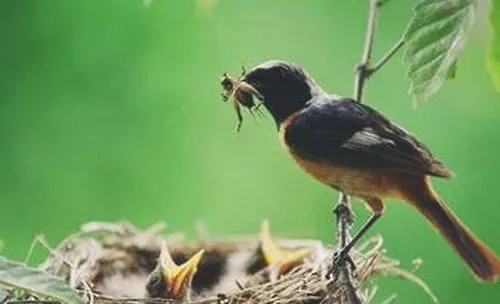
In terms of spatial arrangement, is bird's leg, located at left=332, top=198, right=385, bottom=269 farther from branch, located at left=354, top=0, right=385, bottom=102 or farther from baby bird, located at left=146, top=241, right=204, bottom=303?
baby bird, located at left=146, top=241, right=204, bottom=303

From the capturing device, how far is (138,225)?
5.29 ft

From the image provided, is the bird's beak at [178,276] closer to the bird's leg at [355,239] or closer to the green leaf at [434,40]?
the bird's leg at [355,239]

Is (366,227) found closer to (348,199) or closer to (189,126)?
(348,199)

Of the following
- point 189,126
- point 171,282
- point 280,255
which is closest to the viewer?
point 171,282

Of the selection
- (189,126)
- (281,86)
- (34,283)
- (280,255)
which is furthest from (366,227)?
(189,126)

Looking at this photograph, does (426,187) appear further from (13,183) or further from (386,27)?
(13,183)

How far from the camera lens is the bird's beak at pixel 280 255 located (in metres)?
1.23

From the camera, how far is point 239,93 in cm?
81

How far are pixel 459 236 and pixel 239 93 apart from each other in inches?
7.1

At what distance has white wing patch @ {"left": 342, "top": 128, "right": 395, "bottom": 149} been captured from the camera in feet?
2.57

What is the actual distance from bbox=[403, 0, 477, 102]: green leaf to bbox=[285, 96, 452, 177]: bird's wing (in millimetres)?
203

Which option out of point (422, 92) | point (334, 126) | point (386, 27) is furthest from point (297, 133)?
point (386, 27)

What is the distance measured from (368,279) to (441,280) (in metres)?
0.49

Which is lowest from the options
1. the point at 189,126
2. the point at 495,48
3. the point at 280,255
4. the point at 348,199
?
the point at 495,48
